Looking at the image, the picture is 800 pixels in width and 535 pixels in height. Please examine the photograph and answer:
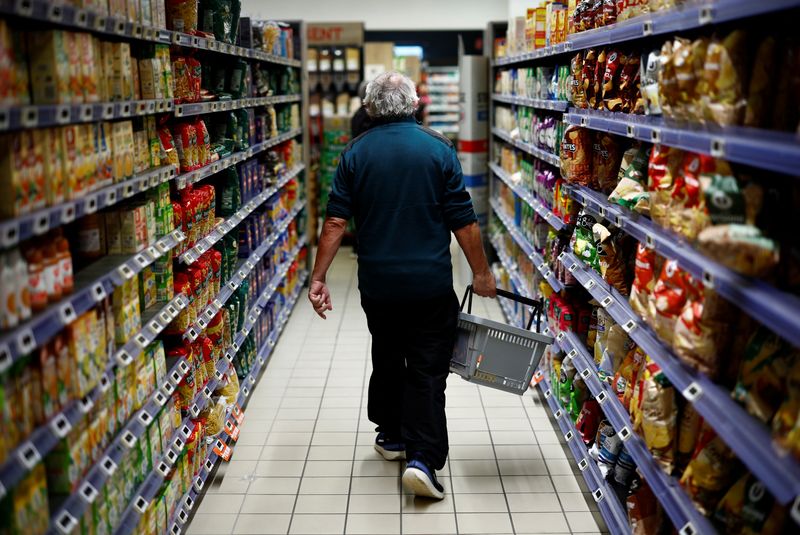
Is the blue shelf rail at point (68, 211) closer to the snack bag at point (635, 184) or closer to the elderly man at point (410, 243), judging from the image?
the elderly man at point (410, 243)

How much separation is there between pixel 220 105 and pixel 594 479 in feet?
8.79

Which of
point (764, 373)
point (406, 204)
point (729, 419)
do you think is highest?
point (406, 204)

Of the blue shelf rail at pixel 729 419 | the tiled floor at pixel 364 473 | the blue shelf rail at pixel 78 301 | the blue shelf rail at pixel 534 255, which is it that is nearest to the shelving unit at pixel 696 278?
the blue shelf rail at pixel 729 419

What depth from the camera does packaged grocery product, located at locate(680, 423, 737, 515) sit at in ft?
7.55

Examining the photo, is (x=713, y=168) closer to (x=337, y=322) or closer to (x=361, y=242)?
(x=361, y=242)

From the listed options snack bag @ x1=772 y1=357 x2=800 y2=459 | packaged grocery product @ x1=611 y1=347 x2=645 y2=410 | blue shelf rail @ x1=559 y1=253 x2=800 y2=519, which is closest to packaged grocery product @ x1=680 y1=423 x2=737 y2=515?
blue shelf rail @ x1=559 y1=253 x2=800 y2=519

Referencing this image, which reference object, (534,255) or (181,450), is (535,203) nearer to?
(534,255)

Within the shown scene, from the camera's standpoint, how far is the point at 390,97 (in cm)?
358

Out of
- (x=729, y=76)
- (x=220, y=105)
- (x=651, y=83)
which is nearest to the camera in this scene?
(x=729, y=76)

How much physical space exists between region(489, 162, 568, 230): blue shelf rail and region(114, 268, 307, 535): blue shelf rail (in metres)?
1.94

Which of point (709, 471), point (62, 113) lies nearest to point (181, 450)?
point (62, 113)

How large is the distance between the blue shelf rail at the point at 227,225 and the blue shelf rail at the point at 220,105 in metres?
0.61

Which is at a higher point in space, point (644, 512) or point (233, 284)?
point (233, 284)

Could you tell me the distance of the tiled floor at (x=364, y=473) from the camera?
139 inches
